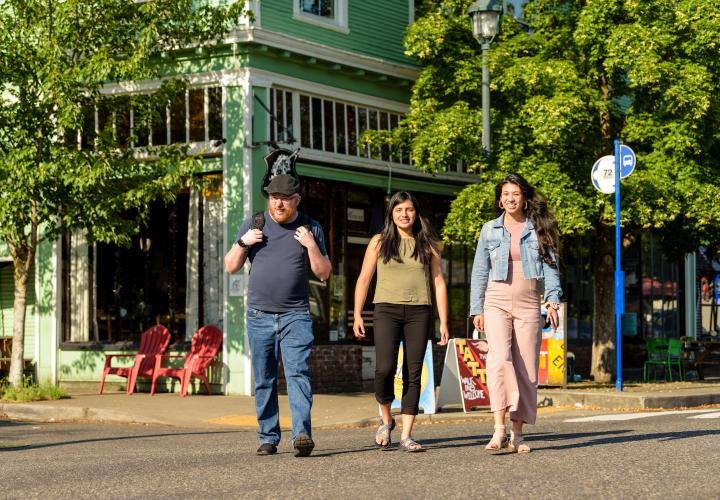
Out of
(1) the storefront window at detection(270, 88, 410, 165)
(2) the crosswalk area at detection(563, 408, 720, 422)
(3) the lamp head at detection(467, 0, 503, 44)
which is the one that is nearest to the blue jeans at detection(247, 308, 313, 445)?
(2) the crosswalk area at detection(563, 408, 720, 422)

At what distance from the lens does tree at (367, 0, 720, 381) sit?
60.5 feet

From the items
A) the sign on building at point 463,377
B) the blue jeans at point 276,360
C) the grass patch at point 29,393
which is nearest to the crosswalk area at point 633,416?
the sign on building at point 463,377

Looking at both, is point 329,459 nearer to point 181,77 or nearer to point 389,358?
point 389,358

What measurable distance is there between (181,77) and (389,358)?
10.7 metres

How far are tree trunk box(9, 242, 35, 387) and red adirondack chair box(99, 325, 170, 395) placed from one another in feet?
4.60

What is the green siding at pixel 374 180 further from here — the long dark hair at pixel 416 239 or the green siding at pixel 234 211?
the long dark hair at pixel 416 239

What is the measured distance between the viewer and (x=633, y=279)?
28.5m

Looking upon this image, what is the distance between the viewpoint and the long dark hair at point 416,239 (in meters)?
9.48

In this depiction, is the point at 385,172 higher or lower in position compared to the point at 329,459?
higher

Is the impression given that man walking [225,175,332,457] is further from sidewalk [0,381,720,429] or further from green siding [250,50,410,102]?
green siding [250,50,410,102]

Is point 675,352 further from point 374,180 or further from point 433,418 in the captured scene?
point 433,418

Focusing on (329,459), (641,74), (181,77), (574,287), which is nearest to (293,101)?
(181,77)

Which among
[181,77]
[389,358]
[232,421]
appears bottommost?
[232,421]

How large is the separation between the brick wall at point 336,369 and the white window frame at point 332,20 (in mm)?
5099
